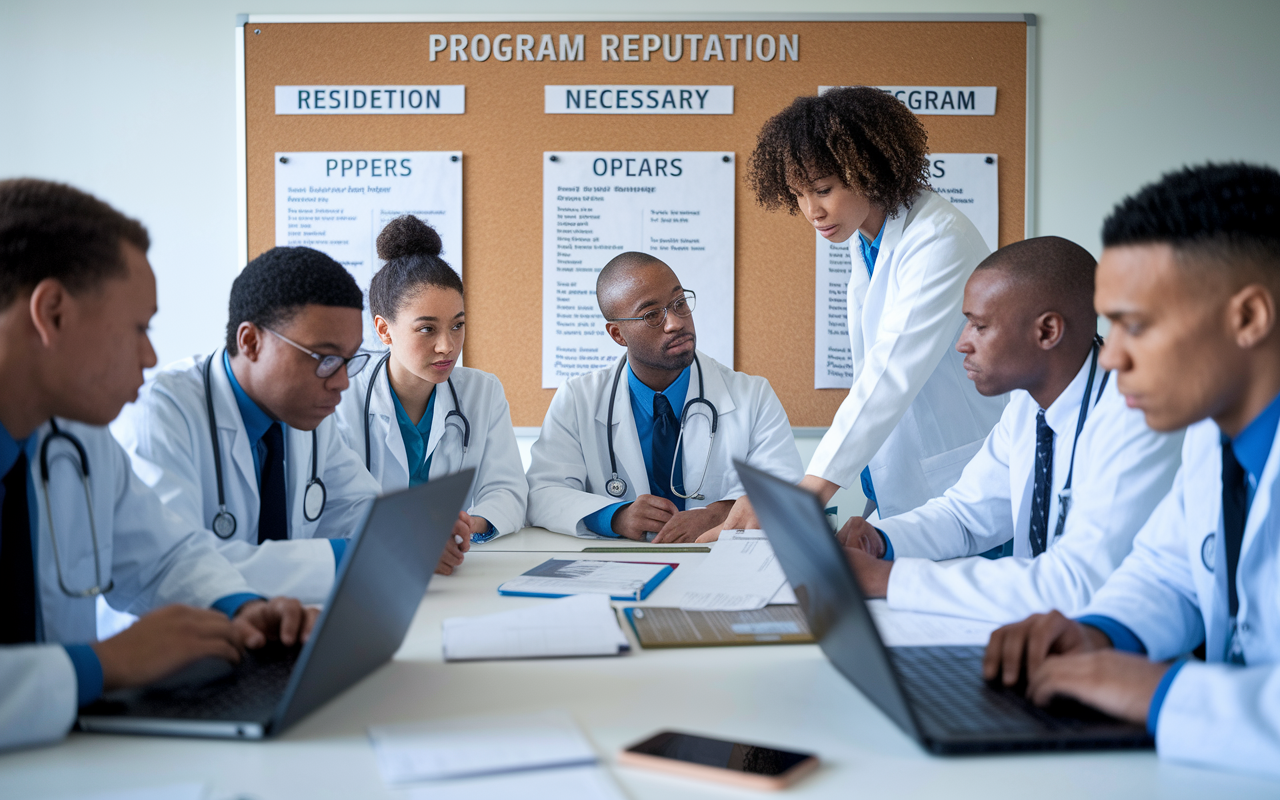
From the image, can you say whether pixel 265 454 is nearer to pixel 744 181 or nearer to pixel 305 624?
pixel 305 624

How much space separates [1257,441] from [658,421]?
1.67 meters

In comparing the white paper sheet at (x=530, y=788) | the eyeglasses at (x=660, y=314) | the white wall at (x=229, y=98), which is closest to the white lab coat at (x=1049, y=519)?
the white paper sheet at (x=530, y=788)

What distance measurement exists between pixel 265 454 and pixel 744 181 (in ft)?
6.56

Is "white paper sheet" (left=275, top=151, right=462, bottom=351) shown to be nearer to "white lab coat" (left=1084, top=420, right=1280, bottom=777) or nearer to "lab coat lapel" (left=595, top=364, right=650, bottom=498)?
"lab coat lapel" (left=595, top=364, right=650, bottom=498)

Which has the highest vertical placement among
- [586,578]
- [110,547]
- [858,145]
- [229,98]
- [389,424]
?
[229,98]

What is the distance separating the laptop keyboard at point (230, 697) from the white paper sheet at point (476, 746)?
131mm

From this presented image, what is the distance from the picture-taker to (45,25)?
10.2ft

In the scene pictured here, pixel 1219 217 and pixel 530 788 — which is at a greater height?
pixel 1219 217

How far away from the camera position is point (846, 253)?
3139 mm

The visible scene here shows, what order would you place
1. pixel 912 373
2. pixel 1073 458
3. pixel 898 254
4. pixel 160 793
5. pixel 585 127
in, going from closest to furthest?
→ pixel 160 793 → pixel 1073 458 → pixel 912 373 → pixel 898 254 → pixel 585 127

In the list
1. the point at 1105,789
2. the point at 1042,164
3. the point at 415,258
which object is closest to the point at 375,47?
the point at 415,258

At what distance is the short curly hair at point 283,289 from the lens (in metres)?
1.69

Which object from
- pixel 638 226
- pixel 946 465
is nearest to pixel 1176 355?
pixel 946 465

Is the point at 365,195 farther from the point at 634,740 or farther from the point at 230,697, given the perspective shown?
the point at 634,740
